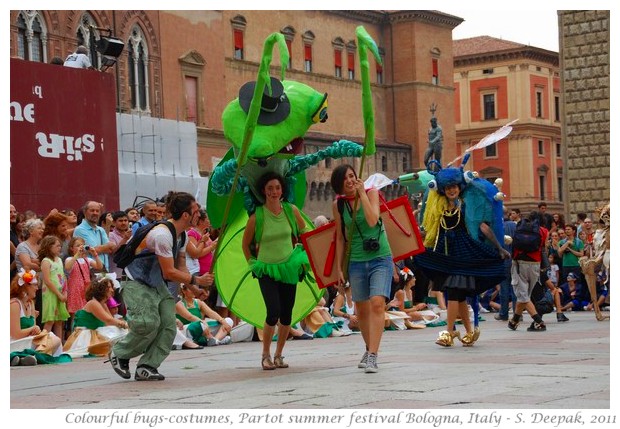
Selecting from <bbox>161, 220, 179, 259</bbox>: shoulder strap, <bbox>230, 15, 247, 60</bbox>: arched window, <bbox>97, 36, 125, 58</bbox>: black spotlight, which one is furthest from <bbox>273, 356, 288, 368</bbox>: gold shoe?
<bbox>230, 15, 247, 60</bbox>: arched window

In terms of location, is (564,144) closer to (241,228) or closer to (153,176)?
(153,176)

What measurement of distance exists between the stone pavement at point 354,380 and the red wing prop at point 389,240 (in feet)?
2.72

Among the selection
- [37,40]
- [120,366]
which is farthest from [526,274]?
[37,40]

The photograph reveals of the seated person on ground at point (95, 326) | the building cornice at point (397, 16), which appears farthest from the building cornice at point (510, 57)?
→ the seated person on ground at point (95, 326)

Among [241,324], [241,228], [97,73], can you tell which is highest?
[97,73]

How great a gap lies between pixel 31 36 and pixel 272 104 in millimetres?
36605

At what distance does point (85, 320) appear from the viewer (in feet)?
49.1

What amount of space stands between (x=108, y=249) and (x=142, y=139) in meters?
25.8

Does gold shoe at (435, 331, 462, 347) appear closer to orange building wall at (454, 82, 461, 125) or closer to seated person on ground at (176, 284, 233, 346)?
seated person on ground at (176, 284, 233, 346)

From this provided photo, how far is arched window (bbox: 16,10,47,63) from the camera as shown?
151 ft

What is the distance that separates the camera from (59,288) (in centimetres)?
1490

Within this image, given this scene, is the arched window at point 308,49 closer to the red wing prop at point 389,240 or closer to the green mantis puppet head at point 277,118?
the green mantis puppet head at point 277,118

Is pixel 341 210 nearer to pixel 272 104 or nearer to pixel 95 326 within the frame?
pixel 272 104
